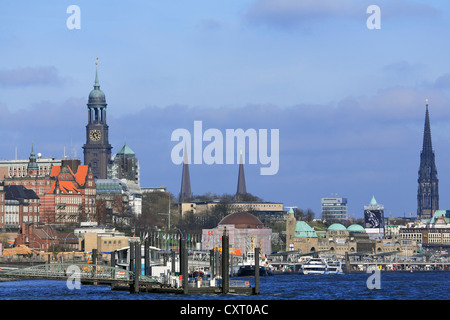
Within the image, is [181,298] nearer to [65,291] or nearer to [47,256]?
[65,291]

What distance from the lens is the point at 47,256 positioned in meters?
195

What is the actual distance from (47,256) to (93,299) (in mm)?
96560
